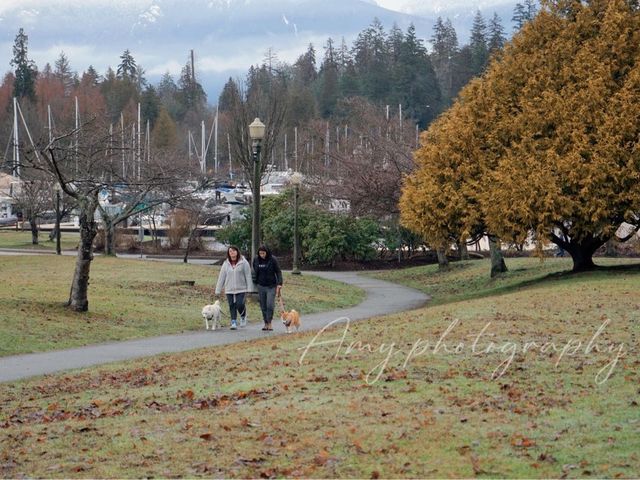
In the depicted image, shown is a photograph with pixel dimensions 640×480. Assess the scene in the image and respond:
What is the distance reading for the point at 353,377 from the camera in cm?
1223

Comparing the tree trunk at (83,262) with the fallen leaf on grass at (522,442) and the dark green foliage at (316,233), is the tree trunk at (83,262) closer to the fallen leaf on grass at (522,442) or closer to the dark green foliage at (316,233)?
the fallen leaf on grass at (522,442)

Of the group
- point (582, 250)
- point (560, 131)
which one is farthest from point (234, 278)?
point (582, 250)

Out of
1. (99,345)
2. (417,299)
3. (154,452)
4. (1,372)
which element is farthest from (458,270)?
(154,452)

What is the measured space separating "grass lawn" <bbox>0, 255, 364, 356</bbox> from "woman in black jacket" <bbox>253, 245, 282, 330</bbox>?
217 cm

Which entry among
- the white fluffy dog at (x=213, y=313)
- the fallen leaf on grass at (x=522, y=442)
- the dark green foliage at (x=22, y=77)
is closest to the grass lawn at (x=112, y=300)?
the white fluffy dog at (x=213, y=313)

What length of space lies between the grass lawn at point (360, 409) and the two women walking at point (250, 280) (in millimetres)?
4268

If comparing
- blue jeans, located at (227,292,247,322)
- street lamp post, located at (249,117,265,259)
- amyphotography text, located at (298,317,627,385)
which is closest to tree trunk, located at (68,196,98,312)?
blue jeans, located at (227,292,247,322)

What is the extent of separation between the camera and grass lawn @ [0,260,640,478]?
27.8ft

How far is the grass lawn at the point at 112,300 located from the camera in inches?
809

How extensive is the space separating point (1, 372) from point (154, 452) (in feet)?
24.5

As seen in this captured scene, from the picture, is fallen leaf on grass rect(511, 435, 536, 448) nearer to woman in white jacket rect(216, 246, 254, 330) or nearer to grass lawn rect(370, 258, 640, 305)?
woman in white jacket rect(216, 246, 254, 330)

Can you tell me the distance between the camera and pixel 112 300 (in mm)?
26641

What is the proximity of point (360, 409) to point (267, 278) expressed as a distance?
11.1 metres

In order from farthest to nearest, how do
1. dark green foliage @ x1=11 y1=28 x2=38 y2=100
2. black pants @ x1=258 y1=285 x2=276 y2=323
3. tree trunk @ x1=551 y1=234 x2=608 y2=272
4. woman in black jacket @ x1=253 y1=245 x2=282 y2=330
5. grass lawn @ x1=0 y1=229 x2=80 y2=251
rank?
dark green foliage @ x1=11 y1=28 x2=38 y2=100, grass lawn @ x1=0 y1=229 x2=80 y2=251, tree trunk @ x1=551 y1=234 x2=608 y2=272, black pants @ x1=258 y1=285 x2=276 y2=323, woman in black jacket @ x1=253 y1=245 x2=282 y2=330
